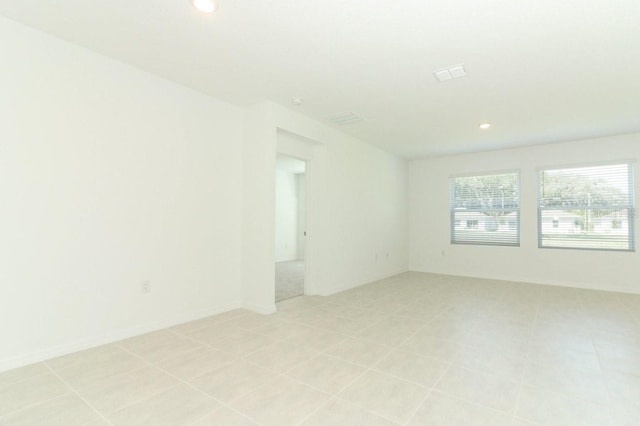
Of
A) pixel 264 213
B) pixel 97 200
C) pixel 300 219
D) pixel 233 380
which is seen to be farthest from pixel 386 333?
pixel 300 219

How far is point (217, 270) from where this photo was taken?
3.72 m

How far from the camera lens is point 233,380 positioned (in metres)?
2.12

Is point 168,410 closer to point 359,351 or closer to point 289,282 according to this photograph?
point 359,351

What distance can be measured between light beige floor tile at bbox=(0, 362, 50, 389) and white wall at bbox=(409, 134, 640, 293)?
648 centimetres

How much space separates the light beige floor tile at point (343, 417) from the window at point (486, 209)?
18.1 ft

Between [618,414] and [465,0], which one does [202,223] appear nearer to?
[465,0]

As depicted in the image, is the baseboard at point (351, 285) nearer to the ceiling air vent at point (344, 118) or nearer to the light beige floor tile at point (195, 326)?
the light beige floor tile at point (195, 326)

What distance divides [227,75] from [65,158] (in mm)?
1626

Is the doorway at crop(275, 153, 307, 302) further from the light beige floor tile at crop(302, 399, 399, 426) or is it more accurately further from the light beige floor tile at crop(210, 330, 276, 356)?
the light beige floor tile at crop(302, 399, 399, 426)

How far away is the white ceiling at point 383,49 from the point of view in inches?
84.6

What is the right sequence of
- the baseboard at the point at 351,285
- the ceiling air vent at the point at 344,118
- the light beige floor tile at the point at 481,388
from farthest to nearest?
the baseboard at the point at 351,285, the ceiling air vent at the point at 344,118, the light beige floor tile at the point at 481,388

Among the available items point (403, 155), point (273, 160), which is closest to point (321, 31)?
point (273, 160)

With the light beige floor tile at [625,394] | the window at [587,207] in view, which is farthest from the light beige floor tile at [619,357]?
the window at [587,207]

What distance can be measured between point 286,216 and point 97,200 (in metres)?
6.31
